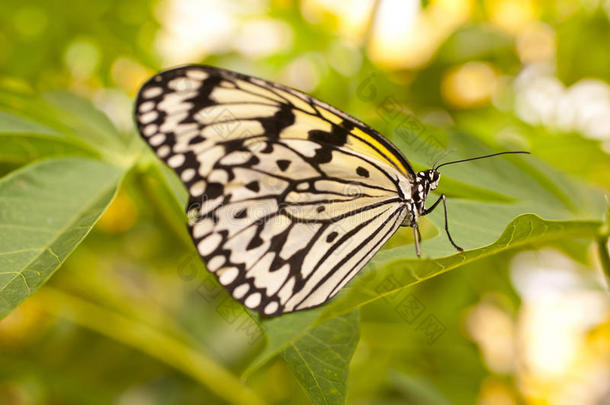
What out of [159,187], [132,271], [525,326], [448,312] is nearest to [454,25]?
[448,312]

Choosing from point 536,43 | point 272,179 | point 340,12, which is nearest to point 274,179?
point 272,179

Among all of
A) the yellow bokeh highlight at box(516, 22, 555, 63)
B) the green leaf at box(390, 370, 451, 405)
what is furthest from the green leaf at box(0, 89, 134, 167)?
the yellow bokeh highlight at box(516, 22, 555, 63)

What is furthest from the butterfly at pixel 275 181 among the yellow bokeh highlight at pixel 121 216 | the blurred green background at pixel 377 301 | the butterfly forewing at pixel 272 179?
the yellow bokeh highlight at pixel 121 216

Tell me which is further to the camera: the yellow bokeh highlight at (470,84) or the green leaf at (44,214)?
the yellow bokeh highlight at (470,84)

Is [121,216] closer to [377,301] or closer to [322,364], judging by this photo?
[377,301]

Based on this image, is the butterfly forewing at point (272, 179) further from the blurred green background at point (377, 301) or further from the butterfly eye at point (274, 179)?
the blurred green background at point (377, 301)

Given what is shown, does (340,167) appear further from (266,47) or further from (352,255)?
(266,47)
